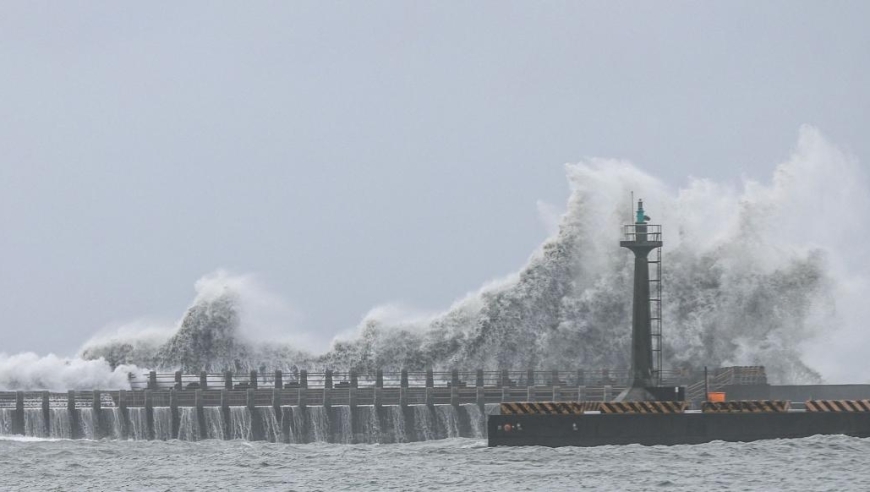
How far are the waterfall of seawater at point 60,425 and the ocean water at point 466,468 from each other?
388 inches

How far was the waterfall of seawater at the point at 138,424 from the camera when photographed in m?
89.8

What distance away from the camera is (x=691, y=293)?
343 ft

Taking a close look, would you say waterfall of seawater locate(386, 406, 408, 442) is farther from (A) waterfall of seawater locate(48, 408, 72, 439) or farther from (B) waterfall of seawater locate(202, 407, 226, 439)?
(A) waterfall of seawater locate(48, 408, 72, 439)

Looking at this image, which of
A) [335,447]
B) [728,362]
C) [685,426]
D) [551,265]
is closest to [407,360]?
[551,265]

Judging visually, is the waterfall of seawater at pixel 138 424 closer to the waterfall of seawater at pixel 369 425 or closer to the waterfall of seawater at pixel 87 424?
the waterfall of seawater at pixel 87 424

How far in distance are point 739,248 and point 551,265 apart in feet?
29.6

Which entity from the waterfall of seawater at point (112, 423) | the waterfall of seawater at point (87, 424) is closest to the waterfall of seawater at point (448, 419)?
the waterfall of seawater at point (112, 423)

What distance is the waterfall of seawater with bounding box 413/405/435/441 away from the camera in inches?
3450

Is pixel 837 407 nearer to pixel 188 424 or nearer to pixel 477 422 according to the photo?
pixel 477 422

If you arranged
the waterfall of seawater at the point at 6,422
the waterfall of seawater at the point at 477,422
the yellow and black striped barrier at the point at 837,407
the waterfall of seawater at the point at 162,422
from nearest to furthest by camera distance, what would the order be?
the yellow and black striped barrier at the point at 837,407, the waterfall of seawater at the point at 477,422, the waterfall of seawater at the point at 162,422, the waterfall of seawater at the point at 6,422

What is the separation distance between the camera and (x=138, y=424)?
90.2 m

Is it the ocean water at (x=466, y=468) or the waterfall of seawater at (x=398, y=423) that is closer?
the ocean water at (x=466, y=468)

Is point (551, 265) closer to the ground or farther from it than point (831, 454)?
farther from it

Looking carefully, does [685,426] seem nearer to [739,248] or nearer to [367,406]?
[367,406]
